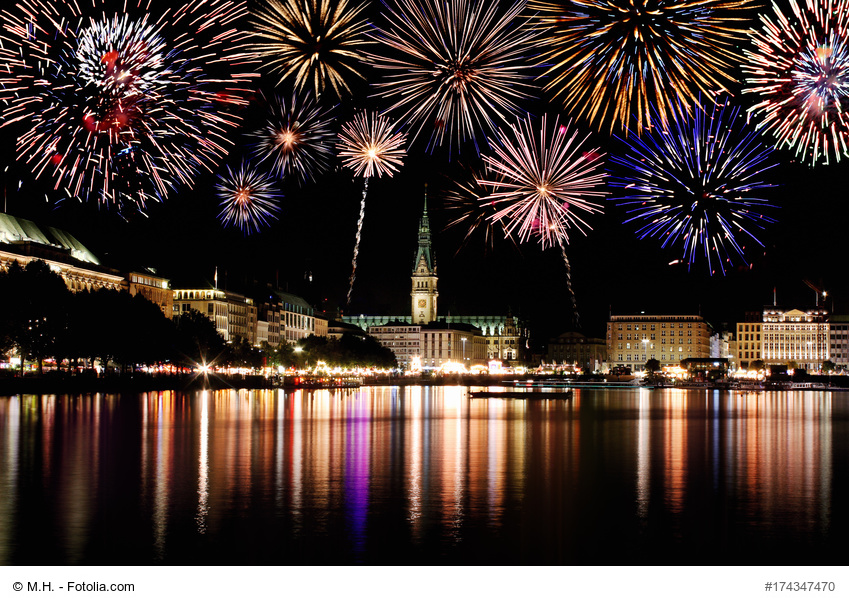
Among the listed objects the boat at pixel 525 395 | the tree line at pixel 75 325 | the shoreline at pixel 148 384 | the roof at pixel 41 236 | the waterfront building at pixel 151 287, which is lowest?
the boat at pixel 525 395

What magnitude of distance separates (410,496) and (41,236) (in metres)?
145

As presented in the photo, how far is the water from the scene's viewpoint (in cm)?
2081

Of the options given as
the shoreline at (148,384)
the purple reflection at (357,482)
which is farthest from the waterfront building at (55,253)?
the purple reflection at (357,482)

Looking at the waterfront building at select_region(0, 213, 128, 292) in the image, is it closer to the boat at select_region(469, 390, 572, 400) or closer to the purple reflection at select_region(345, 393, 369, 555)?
the boat at select_region(469, 390, 572, 400)

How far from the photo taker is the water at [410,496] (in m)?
20.8

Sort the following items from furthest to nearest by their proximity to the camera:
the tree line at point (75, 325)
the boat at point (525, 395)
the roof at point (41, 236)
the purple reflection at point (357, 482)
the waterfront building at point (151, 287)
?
the waterfront building at point (151, 287)
the roof at point (41, 236)
the boat at point (525, 395)
the tree line at point (75, 325)
the purple reflection at point (357, 482)

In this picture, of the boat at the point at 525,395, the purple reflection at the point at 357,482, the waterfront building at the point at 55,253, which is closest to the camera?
the purple reflection at the point at 357,482

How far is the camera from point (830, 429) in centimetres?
5900

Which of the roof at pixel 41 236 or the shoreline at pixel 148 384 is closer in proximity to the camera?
the shoreline at pixel 148 384

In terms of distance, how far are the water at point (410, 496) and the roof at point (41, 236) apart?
10273 centimetres

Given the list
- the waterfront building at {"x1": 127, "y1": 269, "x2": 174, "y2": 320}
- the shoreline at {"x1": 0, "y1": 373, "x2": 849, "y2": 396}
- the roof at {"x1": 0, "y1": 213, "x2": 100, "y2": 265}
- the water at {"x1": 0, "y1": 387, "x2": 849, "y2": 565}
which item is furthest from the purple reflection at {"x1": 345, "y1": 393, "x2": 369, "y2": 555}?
the waterfront building at {"x1": 127, "y1": 269, "x2": 174, "y2": 320}

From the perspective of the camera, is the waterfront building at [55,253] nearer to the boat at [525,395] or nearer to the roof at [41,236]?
the roof at [41,236]
